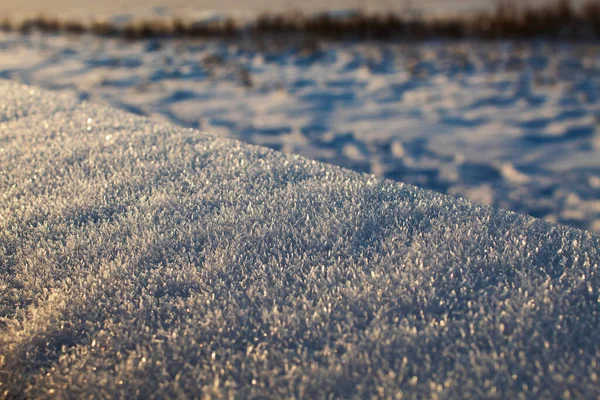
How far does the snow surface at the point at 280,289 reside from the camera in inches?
33.7

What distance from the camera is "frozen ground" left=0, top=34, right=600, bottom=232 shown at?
2.58 m

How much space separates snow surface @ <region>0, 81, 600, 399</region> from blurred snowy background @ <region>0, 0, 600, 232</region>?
112 cm

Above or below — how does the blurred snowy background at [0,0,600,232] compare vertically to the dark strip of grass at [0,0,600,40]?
below

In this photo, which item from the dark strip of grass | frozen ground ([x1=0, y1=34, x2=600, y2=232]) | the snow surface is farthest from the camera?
the dark strip of grass

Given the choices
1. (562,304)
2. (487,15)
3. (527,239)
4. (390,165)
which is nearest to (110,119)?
(390,165)

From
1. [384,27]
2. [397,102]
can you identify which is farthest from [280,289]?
[384,27]

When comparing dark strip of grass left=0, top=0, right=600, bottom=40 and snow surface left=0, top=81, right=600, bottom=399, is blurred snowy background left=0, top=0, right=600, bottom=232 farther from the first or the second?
snow surface left=0, top=81, right=600, bottom=399

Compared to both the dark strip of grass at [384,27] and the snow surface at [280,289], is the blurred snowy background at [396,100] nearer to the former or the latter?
the dark strip of grass at [384,27]

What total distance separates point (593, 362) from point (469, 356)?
0.63ft

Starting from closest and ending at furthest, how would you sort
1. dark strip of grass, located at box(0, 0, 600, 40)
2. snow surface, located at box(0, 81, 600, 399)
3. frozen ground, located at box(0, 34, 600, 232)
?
snow surface, located at box(0, 81, 600, 399) → frozen ground, located at box(0, 34, 600, 232) → dark strip of grass, located at box(0, 0, 600, 40)

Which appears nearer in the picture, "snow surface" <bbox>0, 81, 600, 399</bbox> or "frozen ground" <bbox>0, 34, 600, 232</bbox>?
"snow surface" <bbox>0, 81, 600, 399</bbox>

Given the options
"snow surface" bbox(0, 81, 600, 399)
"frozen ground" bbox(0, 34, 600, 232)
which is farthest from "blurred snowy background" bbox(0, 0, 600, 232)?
"snow surface" bbox(0, 81, 600, 399)

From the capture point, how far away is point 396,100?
385 centimetres

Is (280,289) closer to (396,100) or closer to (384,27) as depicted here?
(396,100)
